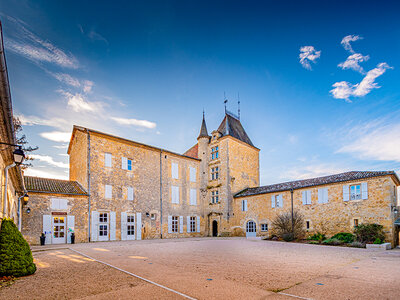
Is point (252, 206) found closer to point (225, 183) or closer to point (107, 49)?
point (225, 183)

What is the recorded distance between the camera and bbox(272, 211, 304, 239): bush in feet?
62.1

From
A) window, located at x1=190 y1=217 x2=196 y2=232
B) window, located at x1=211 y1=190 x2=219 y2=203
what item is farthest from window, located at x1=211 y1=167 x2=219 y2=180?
window, located at x1=190 y1=217 x2=196 y2=232

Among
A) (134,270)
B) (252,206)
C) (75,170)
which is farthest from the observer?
(252,206)

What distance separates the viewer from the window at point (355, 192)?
1680 centimetres

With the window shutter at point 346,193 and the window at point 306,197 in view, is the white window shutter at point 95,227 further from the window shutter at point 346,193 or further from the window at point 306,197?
the window shutter at point 346,193

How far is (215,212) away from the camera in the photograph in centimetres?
2573

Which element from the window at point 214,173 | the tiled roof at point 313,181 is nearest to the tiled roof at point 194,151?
the window at point 214,173

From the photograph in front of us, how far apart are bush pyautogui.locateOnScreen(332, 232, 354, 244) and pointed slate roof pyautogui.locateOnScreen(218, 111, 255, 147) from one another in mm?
13815

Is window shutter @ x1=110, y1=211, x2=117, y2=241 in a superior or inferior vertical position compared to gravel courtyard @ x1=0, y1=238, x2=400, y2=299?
inferior

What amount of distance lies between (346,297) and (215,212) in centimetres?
2162

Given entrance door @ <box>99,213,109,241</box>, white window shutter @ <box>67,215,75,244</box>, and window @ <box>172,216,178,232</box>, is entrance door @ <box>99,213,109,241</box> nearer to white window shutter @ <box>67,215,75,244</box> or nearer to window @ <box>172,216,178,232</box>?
white window shutter @ <box>67,215,75,244</box>

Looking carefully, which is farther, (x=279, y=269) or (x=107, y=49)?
(x=107, y=49)

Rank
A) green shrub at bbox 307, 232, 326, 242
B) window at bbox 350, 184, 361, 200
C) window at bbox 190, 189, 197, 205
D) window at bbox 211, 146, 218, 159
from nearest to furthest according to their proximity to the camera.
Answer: window at bbox 350, 184, 361, 200, green shrub at bbox 307, 232, 326, 242, window at bbox 190, 189, 197, 205, window at bbox 211, 146, 218, 159

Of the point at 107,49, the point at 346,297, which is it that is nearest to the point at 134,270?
the point at 346,297
